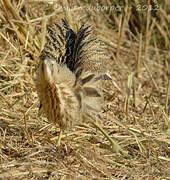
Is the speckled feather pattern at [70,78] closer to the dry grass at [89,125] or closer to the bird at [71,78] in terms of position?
the bird at [71,78]

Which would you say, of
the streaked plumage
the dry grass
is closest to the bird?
the streaked plumage

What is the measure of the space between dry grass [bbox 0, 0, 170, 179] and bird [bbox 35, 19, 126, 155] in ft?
0.55

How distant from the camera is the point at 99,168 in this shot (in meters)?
2.00

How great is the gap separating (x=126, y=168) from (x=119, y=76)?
1.36 meters

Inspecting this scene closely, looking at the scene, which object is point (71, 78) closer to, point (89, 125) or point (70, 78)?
point (70, 78)

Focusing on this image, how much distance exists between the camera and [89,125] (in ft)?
8.09

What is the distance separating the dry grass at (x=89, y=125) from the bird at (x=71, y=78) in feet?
0.55

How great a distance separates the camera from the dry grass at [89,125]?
2018 millimetres

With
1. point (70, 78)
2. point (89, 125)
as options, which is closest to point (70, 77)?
point (70, 78)

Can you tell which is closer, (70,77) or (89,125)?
(70,77)

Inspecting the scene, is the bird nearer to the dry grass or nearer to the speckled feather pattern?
the speckled feather pattern

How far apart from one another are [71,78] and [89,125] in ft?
2.04

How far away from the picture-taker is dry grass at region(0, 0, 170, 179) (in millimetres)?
2018

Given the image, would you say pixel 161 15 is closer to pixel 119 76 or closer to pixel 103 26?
pixel 103 26
